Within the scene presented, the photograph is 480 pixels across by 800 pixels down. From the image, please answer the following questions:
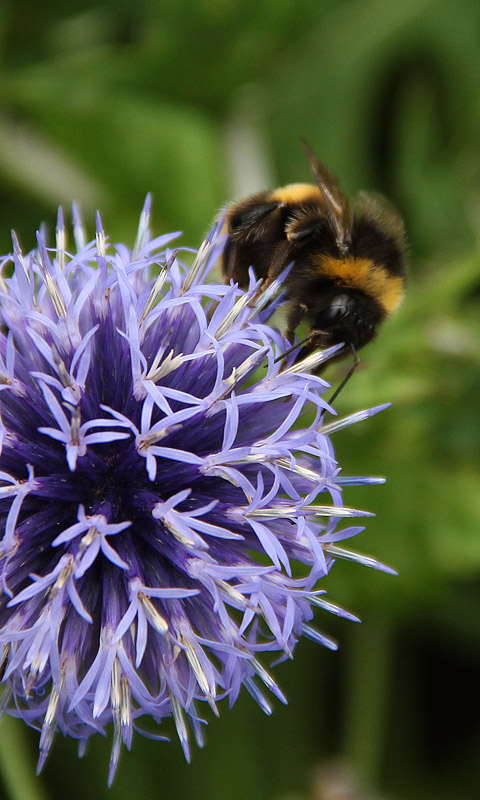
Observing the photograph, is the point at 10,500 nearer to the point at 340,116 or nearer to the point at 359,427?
the point at 359,427

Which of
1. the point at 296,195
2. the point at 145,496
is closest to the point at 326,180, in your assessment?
the point at 296,195

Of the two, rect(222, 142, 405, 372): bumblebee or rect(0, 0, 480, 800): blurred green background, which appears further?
rect(0, 0, 480, 800): blurred green background

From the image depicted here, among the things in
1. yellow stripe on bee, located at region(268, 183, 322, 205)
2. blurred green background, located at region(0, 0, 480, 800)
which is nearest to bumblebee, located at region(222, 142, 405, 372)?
yellow stripe on bee, located at region(268, 183, 322, 205)

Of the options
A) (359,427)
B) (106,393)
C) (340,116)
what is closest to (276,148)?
(340,116)

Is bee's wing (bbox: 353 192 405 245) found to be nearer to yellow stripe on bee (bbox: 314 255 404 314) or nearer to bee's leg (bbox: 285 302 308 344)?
yellow stripe on bee (bbox: 314 255 404 314)

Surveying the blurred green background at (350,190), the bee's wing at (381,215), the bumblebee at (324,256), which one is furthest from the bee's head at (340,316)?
the blurred green background at (350,190)

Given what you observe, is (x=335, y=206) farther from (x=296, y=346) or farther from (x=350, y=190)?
(x=350, y=190)
